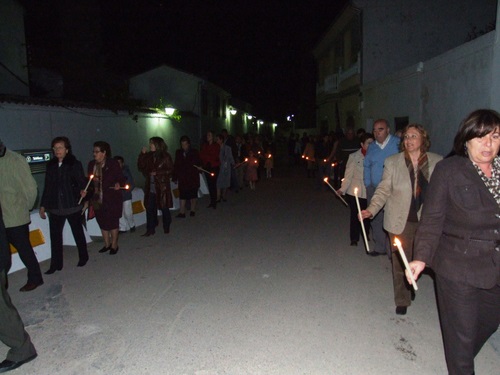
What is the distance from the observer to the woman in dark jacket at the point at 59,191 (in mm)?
6359

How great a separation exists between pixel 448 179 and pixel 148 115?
51.8ft

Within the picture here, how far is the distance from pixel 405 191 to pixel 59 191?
15.2 feet

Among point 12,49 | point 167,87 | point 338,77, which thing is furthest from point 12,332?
point 167,87

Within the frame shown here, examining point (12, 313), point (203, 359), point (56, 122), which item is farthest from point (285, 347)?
point (56, 122)

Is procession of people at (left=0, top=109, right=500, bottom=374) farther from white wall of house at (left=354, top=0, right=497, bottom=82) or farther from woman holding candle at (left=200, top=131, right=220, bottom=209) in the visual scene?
white wall of house at (left=354, top=0, right=497, bottom=82)

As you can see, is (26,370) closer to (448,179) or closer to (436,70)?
(448,179)

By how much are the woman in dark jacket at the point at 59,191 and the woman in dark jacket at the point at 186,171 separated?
389 centimetres

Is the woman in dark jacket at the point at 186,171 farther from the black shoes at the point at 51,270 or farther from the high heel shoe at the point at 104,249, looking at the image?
the black shoes at the point at 51,270

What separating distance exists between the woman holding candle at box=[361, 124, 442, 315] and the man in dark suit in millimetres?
3413

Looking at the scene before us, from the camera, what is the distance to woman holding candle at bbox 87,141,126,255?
7.18m

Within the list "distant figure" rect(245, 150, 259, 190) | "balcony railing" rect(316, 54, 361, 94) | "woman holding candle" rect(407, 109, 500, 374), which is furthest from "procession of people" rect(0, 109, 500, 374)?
"balcony railing" rect(316, 54, 361, 94)

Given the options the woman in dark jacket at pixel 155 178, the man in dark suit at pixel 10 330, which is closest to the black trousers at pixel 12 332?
the man in dark suit at pixel 10 330

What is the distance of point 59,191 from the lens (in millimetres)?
6344

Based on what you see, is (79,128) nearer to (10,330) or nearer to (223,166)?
(223,166)
